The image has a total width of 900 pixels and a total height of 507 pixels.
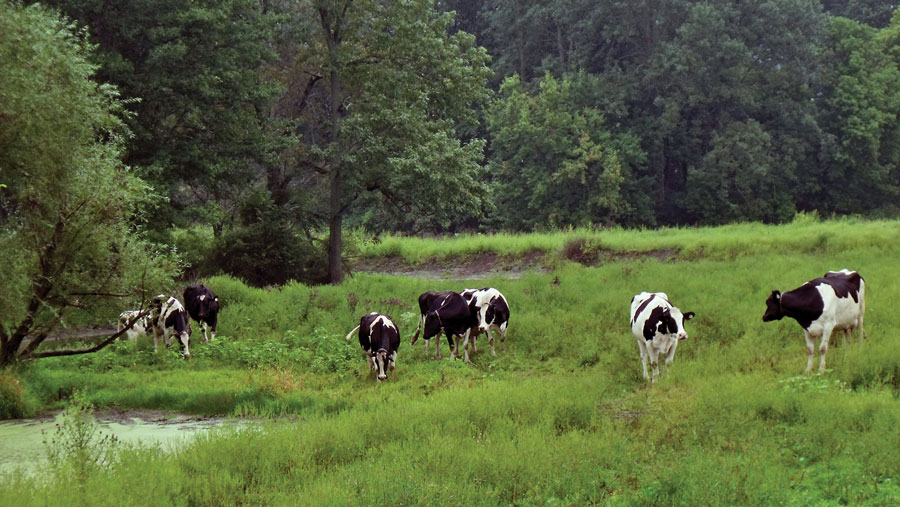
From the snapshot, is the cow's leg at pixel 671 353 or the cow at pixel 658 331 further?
the cow's leg at pixel 671 353

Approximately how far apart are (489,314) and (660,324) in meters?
4.88

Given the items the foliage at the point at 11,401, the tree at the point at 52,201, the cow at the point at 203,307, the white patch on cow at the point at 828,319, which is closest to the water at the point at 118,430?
the foliage at the point at 11,401

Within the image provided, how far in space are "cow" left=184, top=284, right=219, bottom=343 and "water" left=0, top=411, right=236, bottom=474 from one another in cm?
589

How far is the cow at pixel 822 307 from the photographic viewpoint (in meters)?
12.3

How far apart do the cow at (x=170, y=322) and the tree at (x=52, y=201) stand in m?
2.05

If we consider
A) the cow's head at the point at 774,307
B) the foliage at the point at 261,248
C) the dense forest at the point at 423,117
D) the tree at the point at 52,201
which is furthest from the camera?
the foliage at the point at 261,248

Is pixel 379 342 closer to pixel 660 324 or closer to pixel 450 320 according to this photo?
pixel 450 320

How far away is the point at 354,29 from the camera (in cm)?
2805

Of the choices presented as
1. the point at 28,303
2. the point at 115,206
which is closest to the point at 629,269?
the point at 115,206

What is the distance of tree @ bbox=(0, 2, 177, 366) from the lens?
46.4 feet

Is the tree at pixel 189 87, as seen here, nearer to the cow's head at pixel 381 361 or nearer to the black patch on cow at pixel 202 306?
the black patch on cow at pixel 202 306

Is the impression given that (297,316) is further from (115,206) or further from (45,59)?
(45,59)

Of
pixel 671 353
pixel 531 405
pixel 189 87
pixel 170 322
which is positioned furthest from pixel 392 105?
pixel 531 405

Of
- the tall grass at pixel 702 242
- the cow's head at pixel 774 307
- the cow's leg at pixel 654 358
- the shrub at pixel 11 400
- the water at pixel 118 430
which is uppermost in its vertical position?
the tall grass at pixel 702 242
